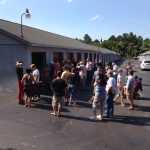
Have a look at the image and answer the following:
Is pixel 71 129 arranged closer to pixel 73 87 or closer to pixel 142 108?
pixel 73 87

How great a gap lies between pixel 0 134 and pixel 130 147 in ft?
12.0

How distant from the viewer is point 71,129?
11477 mm

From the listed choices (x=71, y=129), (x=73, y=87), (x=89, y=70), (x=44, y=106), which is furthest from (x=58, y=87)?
(x=89, y=70)

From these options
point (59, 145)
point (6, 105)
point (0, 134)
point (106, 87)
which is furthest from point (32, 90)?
point (59, 145)

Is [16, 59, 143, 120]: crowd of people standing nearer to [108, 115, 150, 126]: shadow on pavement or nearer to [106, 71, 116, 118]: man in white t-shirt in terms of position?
[106, 71, 116, 118]: man in white t-shirt

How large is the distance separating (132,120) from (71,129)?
2.60m

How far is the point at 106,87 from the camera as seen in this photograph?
13352mm

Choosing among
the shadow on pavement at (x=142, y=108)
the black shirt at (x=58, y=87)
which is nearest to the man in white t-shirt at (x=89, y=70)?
the shadow on pavement at (x=142, y=108)

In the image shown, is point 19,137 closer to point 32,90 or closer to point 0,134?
point 0,134

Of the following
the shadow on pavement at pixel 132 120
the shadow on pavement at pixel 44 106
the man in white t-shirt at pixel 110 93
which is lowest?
the shadow on pavement at pixel 132 120

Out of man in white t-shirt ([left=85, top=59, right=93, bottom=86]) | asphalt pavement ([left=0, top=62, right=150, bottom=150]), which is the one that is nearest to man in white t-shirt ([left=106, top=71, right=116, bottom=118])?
asphalt pavement ([left=0, top=62, right=150, bottom=150])

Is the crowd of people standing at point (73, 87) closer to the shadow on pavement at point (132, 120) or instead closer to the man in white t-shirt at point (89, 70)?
the shadow on pavement at point (132, 120)

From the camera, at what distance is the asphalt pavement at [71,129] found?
31.8ft

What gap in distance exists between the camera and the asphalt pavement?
969 cm
